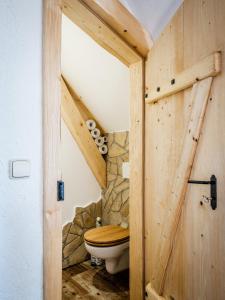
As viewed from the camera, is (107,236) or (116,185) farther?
(116,185)

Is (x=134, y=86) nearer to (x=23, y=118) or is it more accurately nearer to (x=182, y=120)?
(x=182, y=120)

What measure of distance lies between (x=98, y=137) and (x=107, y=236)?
128cm

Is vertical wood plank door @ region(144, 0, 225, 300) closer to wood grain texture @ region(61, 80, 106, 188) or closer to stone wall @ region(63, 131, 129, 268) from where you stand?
stone wall @ region(63, 131, 129, 268)

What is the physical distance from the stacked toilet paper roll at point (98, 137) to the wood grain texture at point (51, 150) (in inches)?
75.9

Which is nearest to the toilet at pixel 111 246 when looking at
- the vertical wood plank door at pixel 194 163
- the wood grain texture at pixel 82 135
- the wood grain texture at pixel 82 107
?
the vertical wood plank door at pixel 194 163

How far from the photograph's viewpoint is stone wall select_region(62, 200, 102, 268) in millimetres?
2635

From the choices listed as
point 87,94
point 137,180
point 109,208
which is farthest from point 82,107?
point 137,180

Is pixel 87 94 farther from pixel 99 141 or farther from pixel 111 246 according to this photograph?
pixel 111 246

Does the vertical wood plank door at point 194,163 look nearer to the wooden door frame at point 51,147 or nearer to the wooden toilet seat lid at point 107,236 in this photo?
the wooden toilet seat lid at point 107,236

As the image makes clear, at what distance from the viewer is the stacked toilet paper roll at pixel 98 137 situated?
291cm

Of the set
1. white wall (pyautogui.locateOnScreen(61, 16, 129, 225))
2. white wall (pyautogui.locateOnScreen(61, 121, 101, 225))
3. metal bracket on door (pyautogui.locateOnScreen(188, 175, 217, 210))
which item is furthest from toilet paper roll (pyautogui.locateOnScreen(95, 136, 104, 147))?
metal bracket on door (pyautogui.locateOnScreen(188, 175, 217, 210))

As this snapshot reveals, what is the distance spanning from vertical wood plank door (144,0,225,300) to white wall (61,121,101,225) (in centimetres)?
129

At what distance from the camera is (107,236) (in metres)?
2.26

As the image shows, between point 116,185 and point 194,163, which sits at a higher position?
point 194,163
